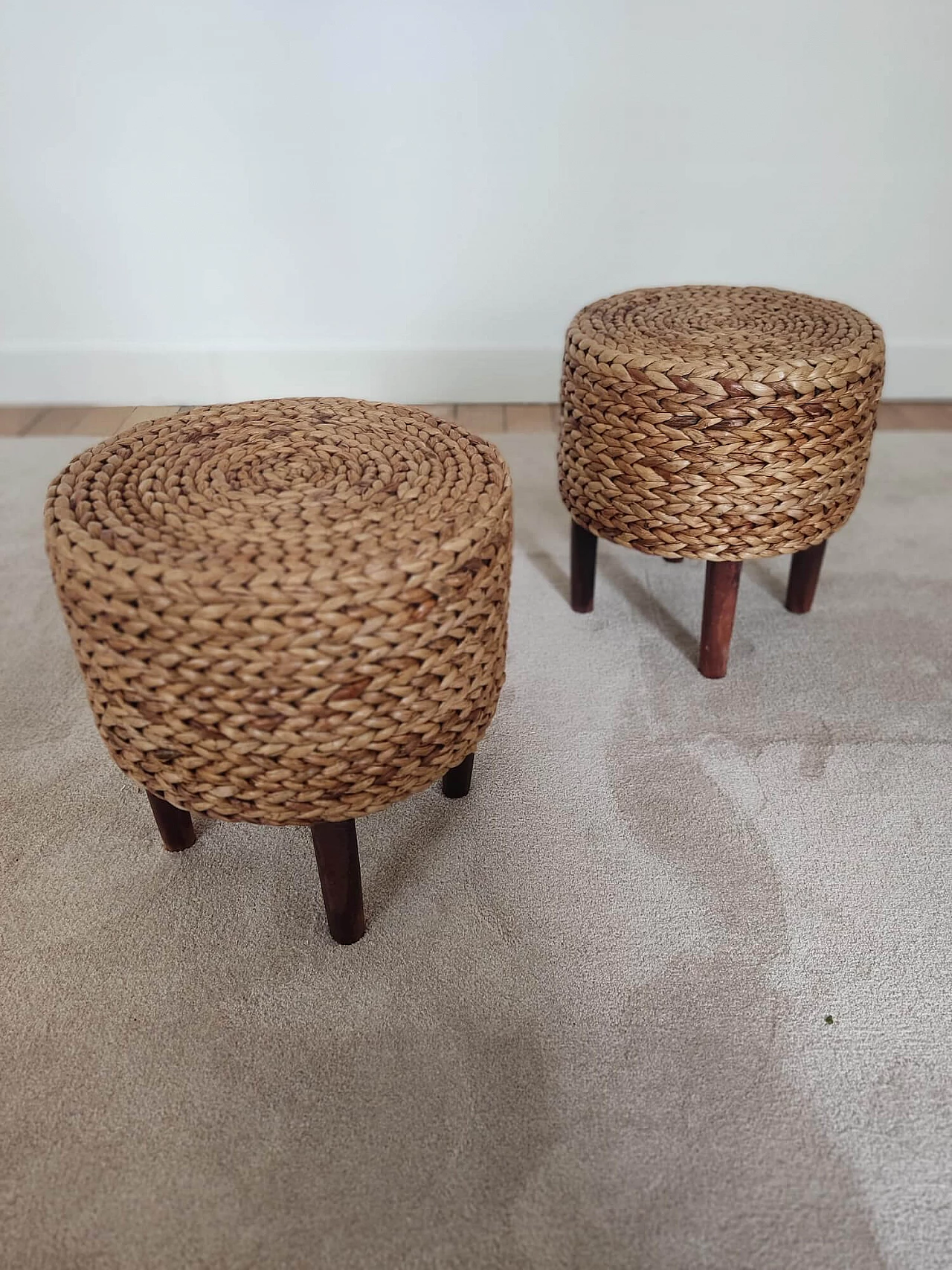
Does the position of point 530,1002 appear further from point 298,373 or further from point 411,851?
point 298,373

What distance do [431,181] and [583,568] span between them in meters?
1.11

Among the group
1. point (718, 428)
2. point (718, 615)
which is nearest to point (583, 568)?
point (718, 615)

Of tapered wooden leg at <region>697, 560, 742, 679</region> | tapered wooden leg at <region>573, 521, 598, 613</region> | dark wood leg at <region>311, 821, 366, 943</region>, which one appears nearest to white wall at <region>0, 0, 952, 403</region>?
tapered wooden leg at <region>573, 521, 598, 613</region>

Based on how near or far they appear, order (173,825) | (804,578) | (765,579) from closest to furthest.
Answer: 1. (173,825)
2. (804,578)
3. (765,579)

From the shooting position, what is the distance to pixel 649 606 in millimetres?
1511

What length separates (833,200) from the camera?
2096 millimetres

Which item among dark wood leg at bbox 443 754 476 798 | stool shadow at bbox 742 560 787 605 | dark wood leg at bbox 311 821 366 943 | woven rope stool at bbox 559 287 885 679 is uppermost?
woven rope stool at bbox 559 287 885 679

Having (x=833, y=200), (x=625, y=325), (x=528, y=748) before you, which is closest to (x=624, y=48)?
(x=833, y=200)

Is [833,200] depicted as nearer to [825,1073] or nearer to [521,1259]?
[825,1073]

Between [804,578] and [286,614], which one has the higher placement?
[286,614]

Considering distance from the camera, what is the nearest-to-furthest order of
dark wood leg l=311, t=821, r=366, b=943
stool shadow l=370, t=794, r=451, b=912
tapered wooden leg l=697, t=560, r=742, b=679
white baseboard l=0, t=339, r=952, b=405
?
dark wood leg l=311, t=821, r=366, b=943 < stool shadow l=370, t=794, r=451, b=912 < tapered wooden leg l=697, t=560, r=742, b=679 < white baseboard l=0, t=339, r=952, b=405

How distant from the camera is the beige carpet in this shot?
73 cm

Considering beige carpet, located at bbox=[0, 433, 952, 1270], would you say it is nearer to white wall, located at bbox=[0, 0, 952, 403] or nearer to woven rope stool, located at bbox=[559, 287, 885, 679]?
woven rope stool, located at bbox=[559, 287, 885, 679]

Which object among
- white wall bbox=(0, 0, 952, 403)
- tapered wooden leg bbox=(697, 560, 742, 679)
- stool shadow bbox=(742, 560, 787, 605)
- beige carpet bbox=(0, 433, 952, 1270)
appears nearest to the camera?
beige carpet bbox=(0, 433, 952, 1270)
